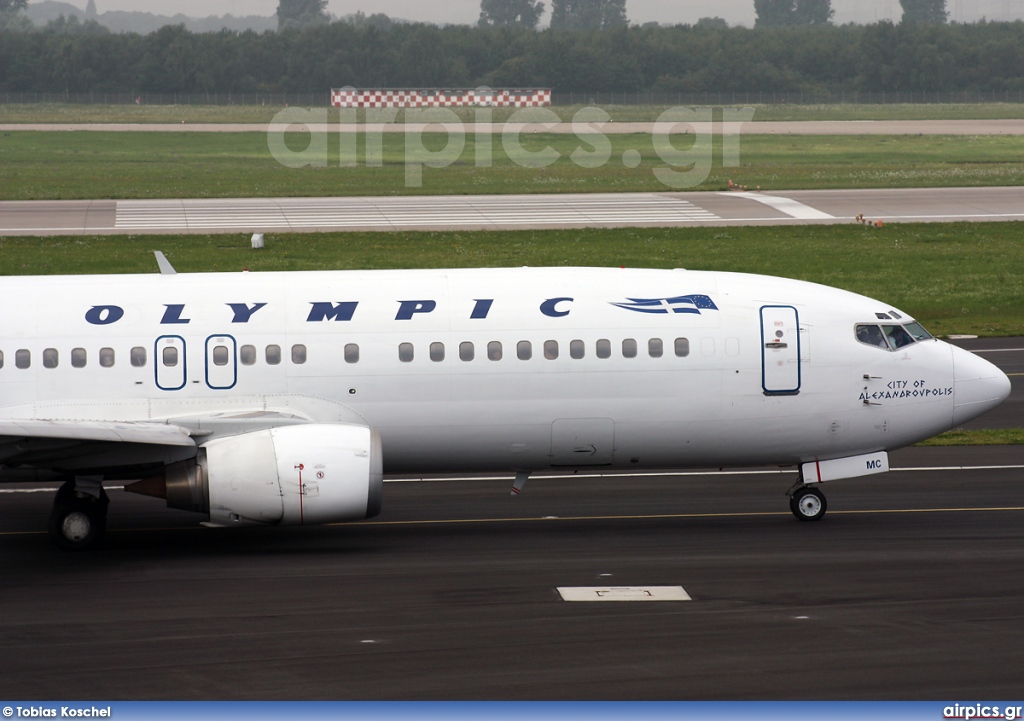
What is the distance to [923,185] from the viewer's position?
72312 mm

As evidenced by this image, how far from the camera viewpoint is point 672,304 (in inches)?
851

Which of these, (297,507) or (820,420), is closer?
(297,507)

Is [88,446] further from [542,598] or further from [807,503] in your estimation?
[807,503]

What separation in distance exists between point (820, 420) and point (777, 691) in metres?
7.58

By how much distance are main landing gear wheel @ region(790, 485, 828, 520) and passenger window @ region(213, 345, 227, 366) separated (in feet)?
32.6

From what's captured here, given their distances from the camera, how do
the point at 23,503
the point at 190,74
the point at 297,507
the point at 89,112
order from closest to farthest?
the point at 297,507, the point at 23,503, the point at 89,112, the point at 190,74

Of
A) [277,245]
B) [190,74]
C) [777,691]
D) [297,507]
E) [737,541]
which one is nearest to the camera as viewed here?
[777,691]

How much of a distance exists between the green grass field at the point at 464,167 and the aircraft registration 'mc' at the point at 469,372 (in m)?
50.5

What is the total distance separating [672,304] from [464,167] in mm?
66738

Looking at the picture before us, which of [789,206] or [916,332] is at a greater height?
[916,332]

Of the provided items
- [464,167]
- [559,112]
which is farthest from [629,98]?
[464,167]

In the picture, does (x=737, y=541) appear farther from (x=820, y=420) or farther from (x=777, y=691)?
(x=777, y=691)

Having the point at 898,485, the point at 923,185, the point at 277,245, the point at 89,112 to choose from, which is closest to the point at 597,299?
the point at 898,485

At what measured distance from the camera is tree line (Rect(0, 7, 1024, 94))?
171375mm
